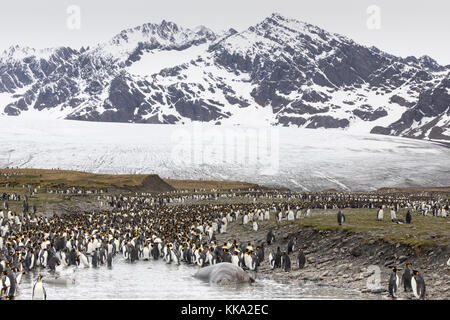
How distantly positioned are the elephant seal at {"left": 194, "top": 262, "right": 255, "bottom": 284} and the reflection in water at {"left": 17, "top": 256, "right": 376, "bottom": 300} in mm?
364

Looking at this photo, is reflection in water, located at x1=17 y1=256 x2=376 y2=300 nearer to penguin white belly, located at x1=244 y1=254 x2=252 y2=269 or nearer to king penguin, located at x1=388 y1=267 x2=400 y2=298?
king penguin, located at x1=388 y1=267 x2=400 y2=298

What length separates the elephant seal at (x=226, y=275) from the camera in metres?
19.4

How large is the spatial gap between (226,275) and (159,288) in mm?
2500

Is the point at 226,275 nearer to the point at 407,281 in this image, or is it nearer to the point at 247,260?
the point at 247,260

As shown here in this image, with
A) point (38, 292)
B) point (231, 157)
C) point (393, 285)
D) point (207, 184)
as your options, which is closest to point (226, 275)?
point (393, 285)

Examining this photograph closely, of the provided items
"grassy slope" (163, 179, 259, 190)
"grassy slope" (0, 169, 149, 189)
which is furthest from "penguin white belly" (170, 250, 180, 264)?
"grassy slope" (163, 179, 259, 190)

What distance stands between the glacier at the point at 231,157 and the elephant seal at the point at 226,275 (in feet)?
251

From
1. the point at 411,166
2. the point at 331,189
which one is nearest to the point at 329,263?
the point at 331,189

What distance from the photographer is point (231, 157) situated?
114 metres

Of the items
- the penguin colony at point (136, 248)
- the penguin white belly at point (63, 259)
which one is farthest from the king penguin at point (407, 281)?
the penguin white belly at point (63, 259)

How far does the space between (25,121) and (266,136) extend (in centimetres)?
6898

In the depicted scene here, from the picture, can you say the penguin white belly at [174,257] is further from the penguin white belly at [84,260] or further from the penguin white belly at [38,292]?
the penguin white belly at [38,292]
